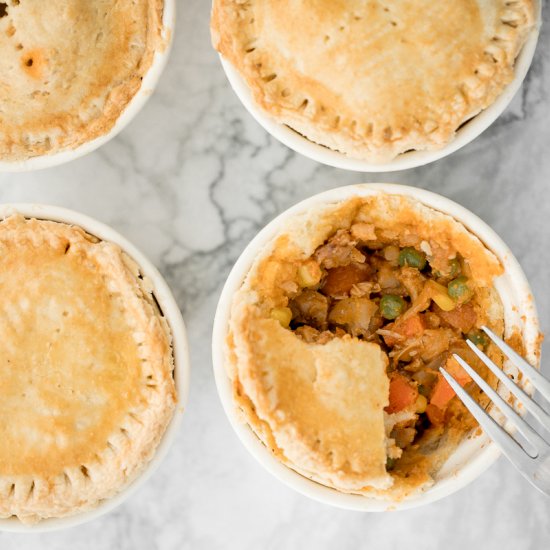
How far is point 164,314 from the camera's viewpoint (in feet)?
8.23

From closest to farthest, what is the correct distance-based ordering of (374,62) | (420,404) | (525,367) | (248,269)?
(374,62) → (525,367) → (248,269) → (420,404)

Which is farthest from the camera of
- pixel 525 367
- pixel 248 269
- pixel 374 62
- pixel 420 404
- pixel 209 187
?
pixel 209 187

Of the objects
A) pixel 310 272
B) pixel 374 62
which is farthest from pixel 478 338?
pixel 374 62

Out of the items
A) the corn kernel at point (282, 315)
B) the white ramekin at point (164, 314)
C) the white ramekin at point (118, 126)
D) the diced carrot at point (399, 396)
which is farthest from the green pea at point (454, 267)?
the white ramekin at point (118, 126)

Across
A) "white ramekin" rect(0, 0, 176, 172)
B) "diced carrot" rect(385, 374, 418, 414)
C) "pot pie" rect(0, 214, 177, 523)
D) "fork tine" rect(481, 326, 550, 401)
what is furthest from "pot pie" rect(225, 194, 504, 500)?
"white ramekin" rect(0, 0, 176, 172)

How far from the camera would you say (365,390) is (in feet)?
7.90

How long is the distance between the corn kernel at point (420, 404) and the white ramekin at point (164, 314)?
2.19 feet

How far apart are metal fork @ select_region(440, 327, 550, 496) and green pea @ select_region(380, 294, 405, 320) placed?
1.02ft

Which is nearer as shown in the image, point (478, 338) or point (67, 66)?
point (67, 66)

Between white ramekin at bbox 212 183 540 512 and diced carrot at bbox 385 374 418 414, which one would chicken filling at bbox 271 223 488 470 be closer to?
diced carrot at bbox 385 374 418 414

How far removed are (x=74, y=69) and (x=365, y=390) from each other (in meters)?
1.19

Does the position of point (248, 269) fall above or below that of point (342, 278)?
above

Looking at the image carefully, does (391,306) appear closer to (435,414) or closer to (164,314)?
(435,414)

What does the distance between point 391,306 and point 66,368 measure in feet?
3.08
